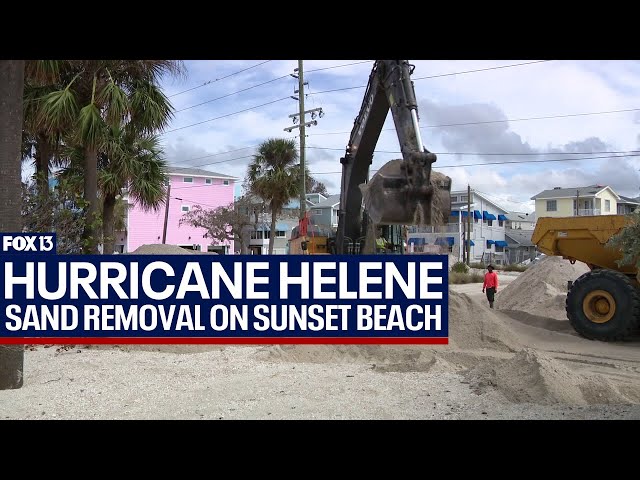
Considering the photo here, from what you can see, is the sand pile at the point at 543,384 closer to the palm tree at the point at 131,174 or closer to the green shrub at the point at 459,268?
the palm tree at the point at 131,174

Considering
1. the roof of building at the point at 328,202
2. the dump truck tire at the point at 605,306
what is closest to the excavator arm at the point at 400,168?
the dump truck tire at the point at 605,306

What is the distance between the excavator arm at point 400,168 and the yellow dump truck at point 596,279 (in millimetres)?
4157

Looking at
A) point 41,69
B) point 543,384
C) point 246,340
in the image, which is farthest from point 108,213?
point 543,384

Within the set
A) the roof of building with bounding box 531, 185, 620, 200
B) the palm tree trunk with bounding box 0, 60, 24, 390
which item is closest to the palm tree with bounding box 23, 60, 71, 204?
the palm tree trunk with bounding box 0, 60, 24, 390

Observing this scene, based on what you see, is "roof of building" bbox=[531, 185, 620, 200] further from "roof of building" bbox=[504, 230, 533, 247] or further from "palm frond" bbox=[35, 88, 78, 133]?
"palm frond" bbox=[35, 88, 78, 133]

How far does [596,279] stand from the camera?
1233cm

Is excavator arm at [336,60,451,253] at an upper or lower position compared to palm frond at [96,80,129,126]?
lower

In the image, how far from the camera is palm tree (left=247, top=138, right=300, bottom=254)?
30625mm

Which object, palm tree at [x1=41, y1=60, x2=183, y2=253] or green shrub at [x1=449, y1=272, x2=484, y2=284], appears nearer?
palm tree at [x1=41, y1=60, x2=183, y2=253]

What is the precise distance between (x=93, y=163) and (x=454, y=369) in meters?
8.52

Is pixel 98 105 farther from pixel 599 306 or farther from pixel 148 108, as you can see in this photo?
pixel 599 306

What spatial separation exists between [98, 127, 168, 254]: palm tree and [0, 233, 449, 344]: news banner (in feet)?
27.8

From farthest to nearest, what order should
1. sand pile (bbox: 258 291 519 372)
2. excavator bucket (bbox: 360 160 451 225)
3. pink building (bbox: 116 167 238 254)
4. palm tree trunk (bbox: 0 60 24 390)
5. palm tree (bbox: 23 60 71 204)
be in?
pink building (bbox: 116 167 238 254) < palm tree (bbox: 23 60 71 204) < sand pile (bbox: 258 291 519 372) < excavator bucket (bbox: 360 160 451 225) < palm tree trunk (bbox: 0 60 24 390)
